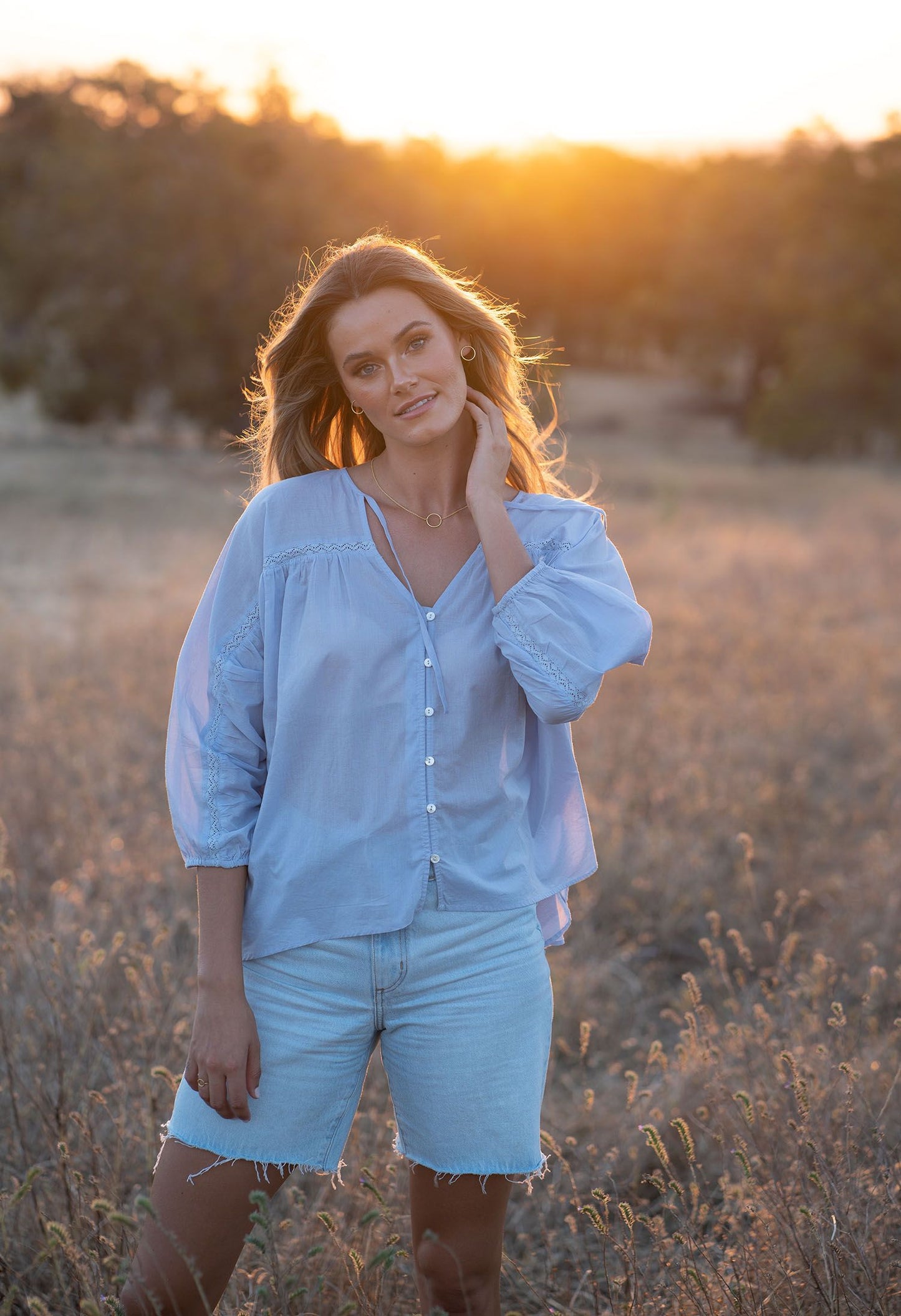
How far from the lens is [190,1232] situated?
1807 millimetres

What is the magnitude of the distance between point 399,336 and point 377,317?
5 cm

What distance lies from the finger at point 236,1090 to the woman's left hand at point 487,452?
1047 mm

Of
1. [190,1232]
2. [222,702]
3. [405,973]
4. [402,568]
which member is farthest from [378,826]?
[190,1232]

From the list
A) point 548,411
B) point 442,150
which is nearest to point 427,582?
point 548,411

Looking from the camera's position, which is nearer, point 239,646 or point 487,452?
point 239,646

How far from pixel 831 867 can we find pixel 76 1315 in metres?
3.76

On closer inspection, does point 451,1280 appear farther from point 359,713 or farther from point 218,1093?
point 359,713

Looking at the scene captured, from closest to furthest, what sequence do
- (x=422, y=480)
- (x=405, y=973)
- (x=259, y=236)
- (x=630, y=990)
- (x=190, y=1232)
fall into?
(x=190, y=1232) → (x=405, y=973) → (x=422, y=480) → (x=630, y=990) → (x=259, y=236)

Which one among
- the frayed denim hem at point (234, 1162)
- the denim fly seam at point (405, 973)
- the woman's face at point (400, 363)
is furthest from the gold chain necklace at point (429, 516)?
the frayed denim hem at point (234, 1162)

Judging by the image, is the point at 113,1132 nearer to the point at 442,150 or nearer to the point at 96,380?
the point at 96,380

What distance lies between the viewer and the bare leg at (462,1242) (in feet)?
6.40

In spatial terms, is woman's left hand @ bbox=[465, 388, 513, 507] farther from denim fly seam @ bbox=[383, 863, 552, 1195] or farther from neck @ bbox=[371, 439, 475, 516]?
denim fly seam @ bbox=[383, 863, 552, 1195]

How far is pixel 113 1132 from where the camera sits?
2.98m

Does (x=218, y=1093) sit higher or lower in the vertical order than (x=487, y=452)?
lower
